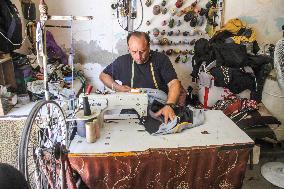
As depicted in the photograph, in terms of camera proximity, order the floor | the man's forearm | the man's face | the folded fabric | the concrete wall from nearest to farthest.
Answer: the folded fabric
the man's forearm
the man's face
the floor
the concrete wall

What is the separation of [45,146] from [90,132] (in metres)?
0.27

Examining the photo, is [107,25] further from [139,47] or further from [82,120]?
[82,120]

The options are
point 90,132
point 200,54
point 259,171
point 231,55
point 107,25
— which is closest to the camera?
point 90,132

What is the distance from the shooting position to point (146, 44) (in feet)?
7.51

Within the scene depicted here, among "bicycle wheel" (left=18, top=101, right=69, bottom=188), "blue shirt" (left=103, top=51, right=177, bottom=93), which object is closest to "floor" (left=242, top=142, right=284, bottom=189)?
"blue shirt" (left=103, top=51, right=177, bottom=93)

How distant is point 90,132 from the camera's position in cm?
151

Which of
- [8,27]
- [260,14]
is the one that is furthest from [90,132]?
[260,14]

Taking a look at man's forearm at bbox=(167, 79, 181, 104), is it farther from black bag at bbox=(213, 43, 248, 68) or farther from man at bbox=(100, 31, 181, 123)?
black bag at bbox=(213, 43, 248, 68)

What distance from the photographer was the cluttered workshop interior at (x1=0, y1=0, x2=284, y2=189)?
1.45 meters

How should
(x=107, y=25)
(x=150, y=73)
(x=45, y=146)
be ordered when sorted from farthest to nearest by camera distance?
(x=107, y=25) < (x=150, y=73) < (x=45, y=146)

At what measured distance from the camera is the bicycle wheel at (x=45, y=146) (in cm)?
121

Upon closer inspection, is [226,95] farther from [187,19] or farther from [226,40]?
[187,19]

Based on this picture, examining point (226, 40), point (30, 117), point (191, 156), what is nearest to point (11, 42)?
point (30, 117)

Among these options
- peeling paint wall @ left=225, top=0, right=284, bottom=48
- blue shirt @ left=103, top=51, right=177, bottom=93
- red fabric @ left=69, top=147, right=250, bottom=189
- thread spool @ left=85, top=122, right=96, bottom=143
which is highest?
peeling paint wall @ left=225, top=0, right=284, bottom=48
